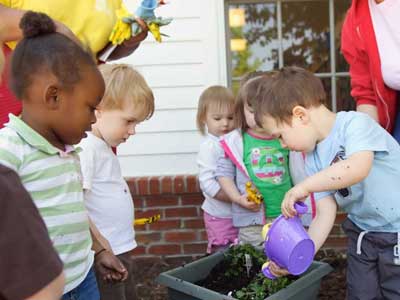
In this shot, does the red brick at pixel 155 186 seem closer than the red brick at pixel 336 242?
Yes

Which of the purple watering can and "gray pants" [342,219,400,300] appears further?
"gray pants" [342,219,400,300]

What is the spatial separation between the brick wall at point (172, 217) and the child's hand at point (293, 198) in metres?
2.05

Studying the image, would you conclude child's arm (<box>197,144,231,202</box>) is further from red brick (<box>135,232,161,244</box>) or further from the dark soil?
red brick (<box>135,232,161,244</box>)

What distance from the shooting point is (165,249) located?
13.6 ft

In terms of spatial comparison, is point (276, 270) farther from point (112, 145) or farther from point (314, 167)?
point (112, 145)

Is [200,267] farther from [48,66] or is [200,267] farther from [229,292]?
[48,66]

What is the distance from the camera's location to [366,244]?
2.09 metres

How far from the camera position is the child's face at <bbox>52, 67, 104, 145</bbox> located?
1.49 m

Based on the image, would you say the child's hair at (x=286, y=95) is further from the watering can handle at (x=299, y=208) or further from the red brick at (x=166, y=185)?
the red brick at (x=166, y=185)

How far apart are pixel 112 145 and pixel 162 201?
190cm

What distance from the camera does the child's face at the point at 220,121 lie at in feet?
10.2

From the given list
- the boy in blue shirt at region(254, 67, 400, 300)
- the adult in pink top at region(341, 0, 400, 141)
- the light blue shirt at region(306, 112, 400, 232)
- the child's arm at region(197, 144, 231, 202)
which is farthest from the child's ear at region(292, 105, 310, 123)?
the child's arm at region(197, 144, 231, 202)

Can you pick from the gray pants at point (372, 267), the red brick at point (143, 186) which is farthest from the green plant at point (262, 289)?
the red brick at point (143, 186)

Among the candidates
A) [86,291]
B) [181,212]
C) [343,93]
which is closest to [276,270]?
[86,291]
